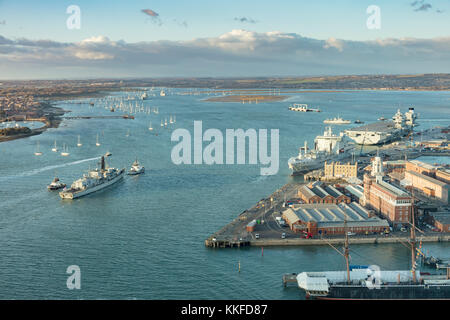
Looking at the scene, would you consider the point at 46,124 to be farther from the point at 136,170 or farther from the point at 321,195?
the point at 321,195

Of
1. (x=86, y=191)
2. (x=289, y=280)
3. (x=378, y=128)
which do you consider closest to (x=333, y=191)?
(x=289, y=280)

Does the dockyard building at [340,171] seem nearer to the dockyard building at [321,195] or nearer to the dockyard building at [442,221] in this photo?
the dockyard building at [321,195]

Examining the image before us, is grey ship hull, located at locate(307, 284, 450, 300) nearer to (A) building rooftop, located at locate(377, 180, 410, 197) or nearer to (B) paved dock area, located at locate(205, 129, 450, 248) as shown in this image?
(B) paved dock area, located at locate(205, 129, 450, 248)

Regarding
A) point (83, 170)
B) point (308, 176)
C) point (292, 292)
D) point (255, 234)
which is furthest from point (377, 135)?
point (292, 292)

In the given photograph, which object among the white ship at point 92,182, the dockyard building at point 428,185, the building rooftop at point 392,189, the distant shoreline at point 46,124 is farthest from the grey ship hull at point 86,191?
the distant shoreline at point 46,124

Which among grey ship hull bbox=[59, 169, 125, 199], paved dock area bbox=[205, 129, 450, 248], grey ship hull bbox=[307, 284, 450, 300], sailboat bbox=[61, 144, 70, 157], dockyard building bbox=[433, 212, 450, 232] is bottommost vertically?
grey ship hull bbox=[307, 284, 450, 300]

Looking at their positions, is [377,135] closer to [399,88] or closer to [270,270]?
[270,270]

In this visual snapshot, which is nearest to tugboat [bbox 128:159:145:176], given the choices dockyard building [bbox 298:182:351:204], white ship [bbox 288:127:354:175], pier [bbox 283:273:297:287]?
white ship [bbox 288:127:354:175]
